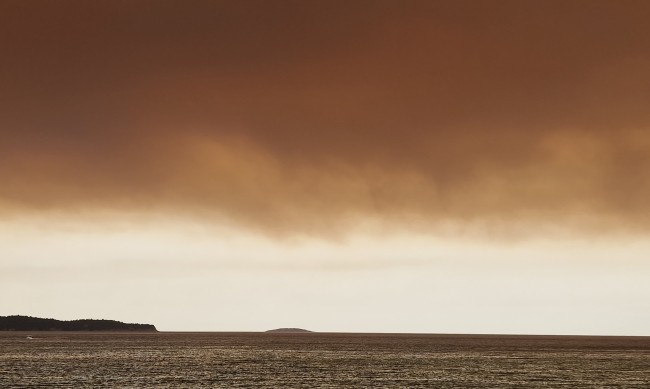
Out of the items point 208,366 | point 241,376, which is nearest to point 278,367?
point 208,366

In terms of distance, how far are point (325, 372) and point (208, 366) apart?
28.5 m

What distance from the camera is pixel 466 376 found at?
122 m

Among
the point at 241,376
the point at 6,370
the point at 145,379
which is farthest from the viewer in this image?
the point at 6,370

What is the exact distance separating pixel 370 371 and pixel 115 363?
58452 millimetres

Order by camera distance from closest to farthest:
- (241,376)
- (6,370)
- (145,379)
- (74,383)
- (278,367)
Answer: (74,383), (145,379), (241,376), (6,370), (278,367)

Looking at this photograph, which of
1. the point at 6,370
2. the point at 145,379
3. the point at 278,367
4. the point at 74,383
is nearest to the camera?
the point at 74,383

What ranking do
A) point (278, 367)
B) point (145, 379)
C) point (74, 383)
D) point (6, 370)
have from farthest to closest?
point (278, 367) < point (6, 370) < point (145, 379) < point (74, 383)

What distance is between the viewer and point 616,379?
117 metres

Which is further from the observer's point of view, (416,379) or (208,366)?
(208,366)

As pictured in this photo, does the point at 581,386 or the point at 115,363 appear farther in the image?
the point at 115,363

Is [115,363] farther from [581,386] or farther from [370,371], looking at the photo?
[581,386]

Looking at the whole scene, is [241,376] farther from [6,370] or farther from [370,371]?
[6,370]

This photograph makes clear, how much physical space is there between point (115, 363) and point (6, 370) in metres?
26.6

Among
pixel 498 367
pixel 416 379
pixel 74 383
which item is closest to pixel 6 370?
pixel 74 383
